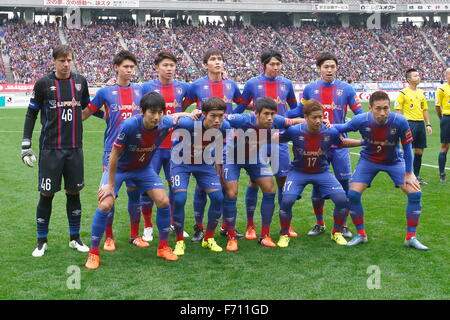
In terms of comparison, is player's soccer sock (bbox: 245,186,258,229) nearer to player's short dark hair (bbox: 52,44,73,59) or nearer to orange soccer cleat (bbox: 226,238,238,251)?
orange soccer cleat (bbox: 226,238,238,251)

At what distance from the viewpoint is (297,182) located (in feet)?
21.5

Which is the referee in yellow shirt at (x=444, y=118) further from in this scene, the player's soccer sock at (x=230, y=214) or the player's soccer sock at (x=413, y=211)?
the player's soccer sock at (x=230, y=214)

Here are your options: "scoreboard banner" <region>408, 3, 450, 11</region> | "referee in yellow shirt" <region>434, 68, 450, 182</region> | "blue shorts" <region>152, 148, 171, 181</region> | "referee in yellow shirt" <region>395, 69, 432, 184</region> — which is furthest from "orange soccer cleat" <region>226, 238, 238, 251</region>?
"scoreboard banner" <region>408, 3, 450, 11</region>

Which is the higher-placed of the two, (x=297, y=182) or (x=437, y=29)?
(x=437, y=29)

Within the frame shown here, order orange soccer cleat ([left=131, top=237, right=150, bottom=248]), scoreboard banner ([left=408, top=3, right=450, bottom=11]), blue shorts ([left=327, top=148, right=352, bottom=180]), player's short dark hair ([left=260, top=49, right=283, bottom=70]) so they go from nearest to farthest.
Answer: orange soccer cleat ([left=131, top=237, right=150, bottom=248])
blue shorts ([left=327, top=148, right=352, bottom=180])
player's short dark hair ([left=260, top=49, right=283, bottom=70])
scoreboard banner ([left=408, top=3, right=450, bottom=11])

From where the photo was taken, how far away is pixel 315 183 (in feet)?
21.6

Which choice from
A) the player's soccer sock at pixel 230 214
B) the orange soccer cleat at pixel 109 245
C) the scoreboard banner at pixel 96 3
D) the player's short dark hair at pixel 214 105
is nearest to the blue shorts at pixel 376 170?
the player's soccer sock at pixel 230 214

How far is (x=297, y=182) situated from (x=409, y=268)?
1.63m

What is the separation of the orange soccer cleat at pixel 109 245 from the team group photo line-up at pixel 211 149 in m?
0.02

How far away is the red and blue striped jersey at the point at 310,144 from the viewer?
6465mm

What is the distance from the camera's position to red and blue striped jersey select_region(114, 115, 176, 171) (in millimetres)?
5582

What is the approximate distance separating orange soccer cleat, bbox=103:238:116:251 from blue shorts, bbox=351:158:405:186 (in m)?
2.94
